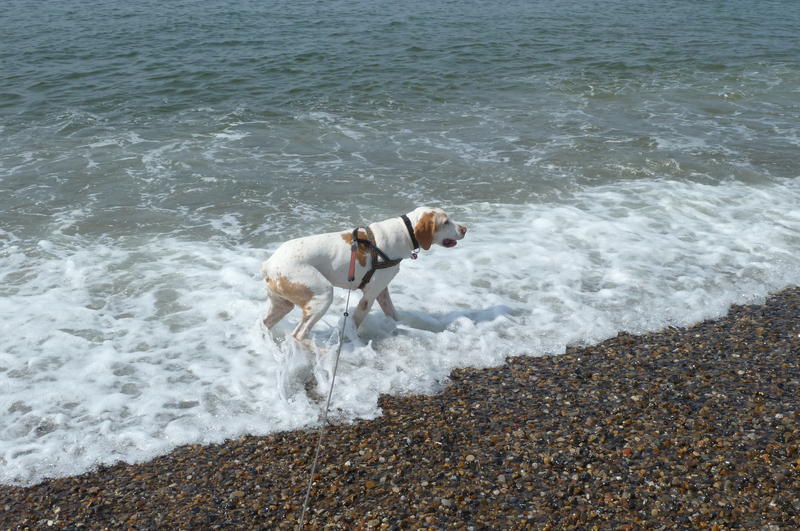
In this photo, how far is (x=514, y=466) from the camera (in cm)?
488

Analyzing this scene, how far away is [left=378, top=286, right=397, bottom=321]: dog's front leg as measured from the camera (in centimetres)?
702

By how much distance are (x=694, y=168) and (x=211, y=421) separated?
34.4ft

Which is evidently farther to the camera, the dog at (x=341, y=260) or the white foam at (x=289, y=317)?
the dog at (x=341, y=260)

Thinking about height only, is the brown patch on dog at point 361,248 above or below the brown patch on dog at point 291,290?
above

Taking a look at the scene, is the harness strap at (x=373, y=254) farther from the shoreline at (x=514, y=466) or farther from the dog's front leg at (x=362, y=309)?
the shoreline at (x=514, y=466)

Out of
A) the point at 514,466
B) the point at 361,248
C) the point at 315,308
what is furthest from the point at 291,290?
the point at 514,466

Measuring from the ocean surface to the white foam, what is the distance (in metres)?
0.03

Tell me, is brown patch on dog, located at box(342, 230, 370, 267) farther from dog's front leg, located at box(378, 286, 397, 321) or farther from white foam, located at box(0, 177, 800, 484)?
Answer: white foam, located at box(0, 177, 800, 484)

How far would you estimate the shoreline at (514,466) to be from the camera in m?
4.46

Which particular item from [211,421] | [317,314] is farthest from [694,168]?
[211,421]

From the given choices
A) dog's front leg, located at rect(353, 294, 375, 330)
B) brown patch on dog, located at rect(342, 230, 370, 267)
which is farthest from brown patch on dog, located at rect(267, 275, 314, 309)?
dog's front leg, located at rect(353, 294, 375, 330)

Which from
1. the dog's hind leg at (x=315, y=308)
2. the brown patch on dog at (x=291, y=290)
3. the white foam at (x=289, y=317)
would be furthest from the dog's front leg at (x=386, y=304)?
the brown patch on dog at (x=291, y=290)

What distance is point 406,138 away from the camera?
14375mm

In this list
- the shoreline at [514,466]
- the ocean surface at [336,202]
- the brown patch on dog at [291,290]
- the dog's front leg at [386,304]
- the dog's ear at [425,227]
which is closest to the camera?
the shoreline at [514,466]
